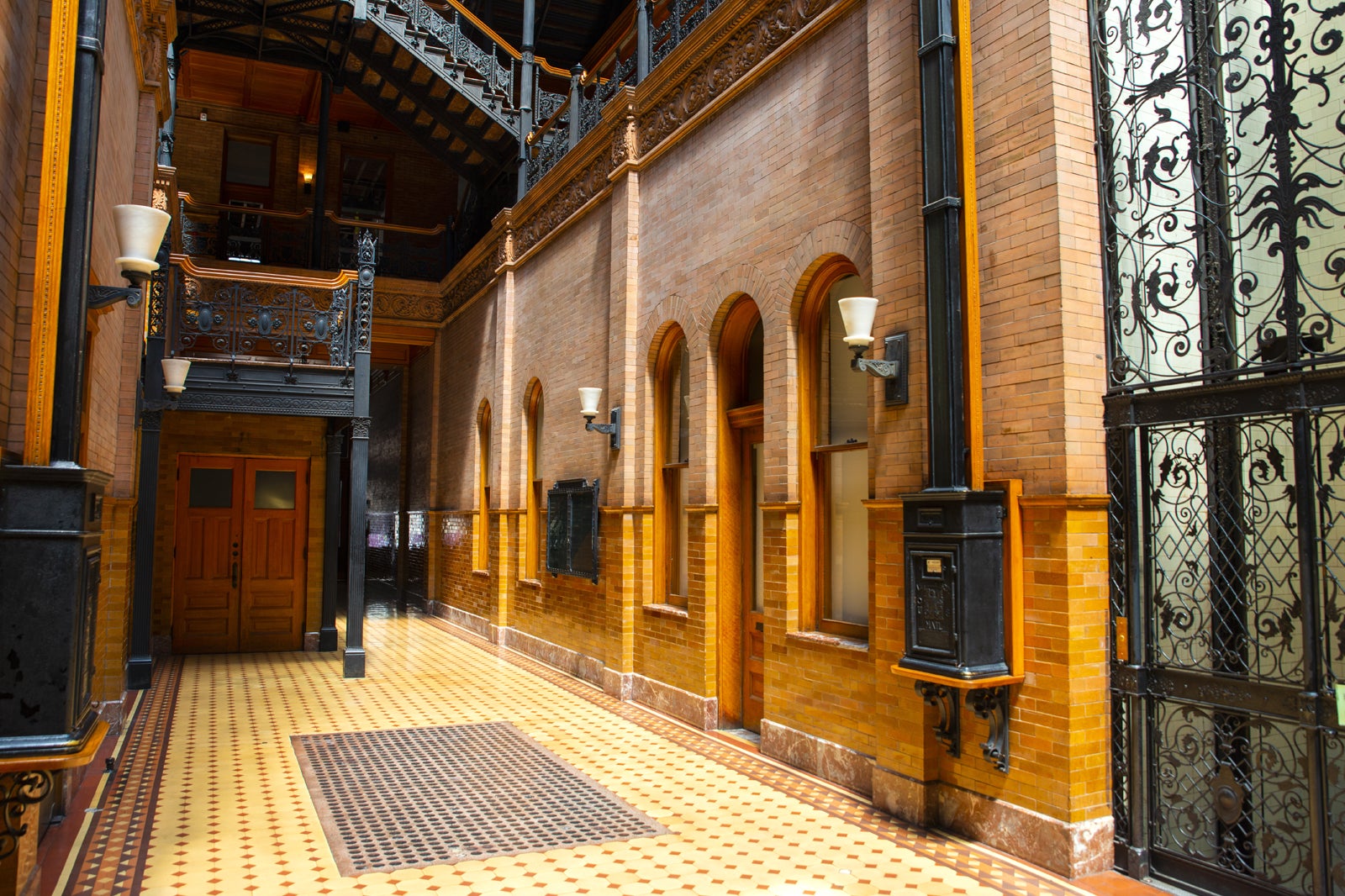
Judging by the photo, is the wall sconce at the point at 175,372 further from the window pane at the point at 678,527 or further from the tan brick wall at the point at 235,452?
the window pane at the point at 678,527

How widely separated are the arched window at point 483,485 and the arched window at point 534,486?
1946mm

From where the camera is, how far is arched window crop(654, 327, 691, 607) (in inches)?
388

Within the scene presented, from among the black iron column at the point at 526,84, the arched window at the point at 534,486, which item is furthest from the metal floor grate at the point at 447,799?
the black iron column at the point at 526,84

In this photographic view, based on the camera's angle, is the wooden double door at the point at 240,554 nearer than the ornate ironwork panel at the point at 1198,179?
No

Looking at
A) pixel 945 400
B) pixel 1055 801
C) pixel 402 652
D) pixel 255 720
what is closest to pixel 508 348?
pixel 402 652

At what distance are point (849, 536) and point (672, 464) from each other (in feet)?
10.0

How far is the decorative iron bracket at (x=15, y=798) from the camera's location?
13.0 ft

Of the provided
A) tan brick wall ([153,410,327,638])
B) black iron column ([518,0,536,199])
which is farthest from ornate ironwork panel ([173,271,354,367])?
black iron column ([518,0,536,199])

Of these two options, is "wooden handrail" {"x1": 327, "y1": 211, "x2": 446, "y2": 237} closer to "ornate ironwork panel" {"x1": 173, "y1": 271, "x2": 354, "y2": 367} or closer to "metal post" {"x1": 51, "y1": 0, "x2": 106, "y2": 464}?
"ornate ironwork panel" {"x1": 173, "y1": 271, "x2": 354, "y2": 367}

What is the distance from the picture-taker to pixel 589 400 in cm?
1034

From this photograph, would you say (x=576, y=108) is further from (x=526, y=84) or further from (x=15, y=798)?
(x=15, y=798)

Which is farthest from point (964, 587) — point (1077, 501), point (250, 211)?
point (250, 211)

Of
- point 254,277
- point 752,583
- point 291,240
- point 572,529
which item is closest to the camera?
point 752,583

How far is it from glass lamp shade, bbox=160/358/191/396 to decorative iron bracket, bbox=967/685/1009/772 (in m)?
8.89
